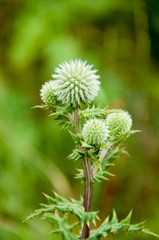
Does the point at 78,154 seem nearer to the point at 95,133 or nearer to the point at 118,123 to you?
the point at 95,133

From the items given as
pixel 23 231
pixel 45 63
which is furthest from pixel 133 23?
pixel 23 231

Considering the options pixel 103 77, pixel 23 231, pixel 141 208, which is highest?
pixel 103 77

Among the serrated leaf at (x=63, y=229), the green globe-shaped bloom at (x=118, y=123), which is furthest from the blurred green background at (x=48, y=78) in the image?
the serrated leaf at (x=63, y=229)

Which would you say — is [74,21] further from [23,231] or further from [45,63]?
[23,231]

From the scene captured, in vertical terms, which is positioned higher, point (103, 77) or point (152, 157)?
point (103, 77)

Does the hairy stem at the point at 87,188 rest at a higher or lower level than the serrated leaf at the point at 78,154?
lower

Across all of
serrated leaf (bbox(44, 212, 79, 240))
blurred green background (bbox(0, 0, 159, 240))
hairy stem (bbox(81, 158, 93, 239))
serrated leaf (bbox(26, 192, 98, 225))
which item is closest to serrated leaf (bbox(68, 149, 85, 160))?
hairy stem (bbox(81, 158, 93, 239))

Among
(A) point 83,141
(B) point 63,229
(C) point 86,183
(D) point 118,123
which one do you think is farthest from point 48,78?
(B) point 63,229

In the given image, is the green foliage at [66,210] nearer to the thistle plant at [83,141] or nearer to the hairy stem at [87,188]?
the thistle plant at [83,141]
